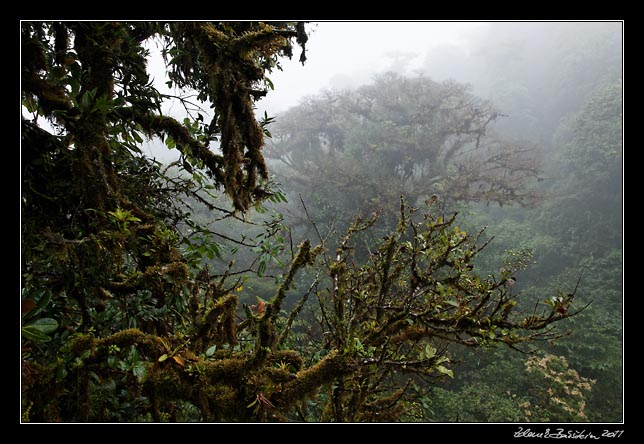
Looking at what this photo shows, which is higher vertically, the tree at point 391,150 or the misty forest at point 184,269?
the tree at point 391,150

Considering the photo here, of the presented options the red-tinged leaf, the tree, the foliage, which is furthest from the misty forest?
the tree

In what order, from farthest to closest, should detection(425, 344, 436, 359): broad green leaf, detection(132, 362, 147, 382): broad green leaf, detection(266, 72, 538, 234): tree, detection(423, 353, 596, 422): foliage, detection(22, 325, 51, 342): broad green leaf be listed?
detection(266, 72, 538, 234): tree < detection(423, 353, 596, 422): foliage < detection(425, 344, 436, 359): broad green leaf < detection(132, 362, 147, 382): broad green leaf < detection(22, 325, 51, 342): broad green leaf

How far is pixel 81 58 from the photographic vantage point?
4.99ft

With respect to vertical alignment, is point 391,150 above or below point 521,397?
above

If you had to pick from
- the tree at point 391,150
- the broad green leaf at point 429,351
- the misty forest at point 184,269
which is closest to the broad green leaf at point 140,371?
the misty forest at point 184,269

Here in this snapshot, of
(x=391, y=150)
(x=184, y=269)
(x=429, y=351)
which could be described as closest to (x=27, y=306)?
(x=184, y=269)

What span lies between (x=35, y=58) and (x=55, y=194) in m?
0.53

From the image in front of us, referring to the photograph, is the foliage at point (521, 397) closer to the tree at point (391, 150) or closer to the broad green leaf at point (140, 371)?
the tree at point (391, 150)

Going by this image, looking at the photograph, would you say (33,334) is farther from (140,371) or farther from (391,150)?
(391,150)

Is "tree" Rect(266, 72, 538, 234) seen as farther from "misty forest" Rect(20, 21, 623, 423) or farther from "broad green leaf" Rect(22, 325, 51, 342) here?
"broad green leaf" Rect(22, 325, 51, 342)

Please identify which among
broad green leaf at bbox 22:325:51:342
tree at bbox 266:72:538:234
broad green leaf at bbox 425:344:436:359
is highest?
tree at bbox 266:72:538:234

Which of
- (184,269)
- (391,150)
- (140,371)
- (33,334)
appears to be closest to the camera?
(33,334)
